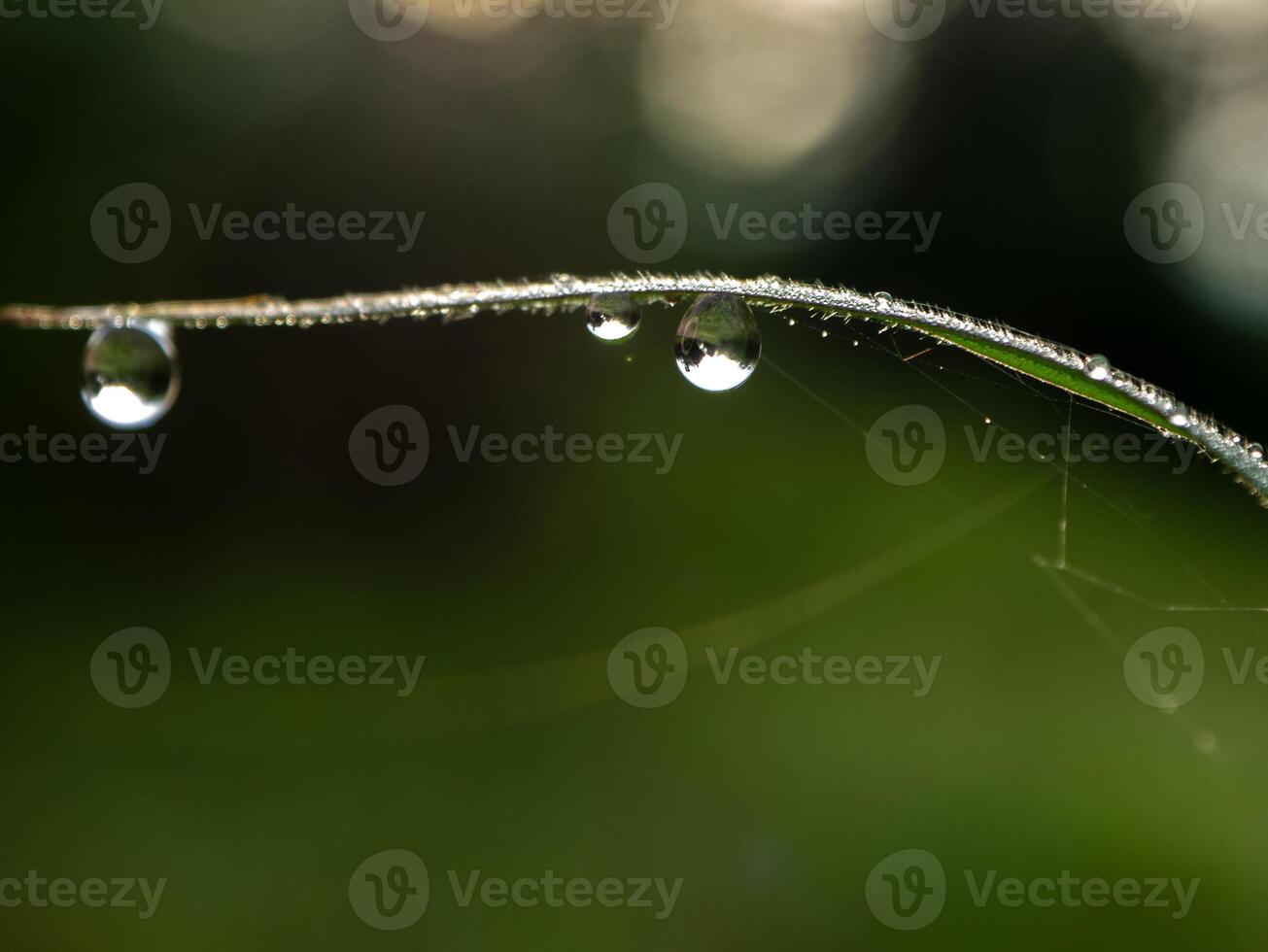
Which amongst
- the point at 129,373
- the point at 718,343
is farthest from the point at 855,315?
the point at 129,373

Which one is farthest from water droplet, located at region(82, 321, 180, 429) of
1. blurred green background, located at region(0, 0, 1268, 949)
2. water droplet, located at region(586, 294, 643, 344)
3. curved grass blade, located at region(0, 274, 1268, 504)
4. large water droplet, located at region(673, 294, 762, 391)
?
blurred green background, located at region(0, 0, 1268, 949)

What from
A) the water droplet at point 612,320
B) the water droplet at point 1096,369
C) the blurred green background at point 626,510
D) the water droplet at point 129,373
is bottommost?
the water droplet at point 1096,369

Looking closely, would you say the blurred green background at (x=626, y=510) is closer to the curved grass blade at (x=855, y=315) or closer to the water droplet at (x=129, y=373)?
the curved grass blade at (x=855, y=315)

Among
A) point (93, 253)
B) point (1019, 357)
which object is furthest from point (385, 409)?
point (1019, 357)

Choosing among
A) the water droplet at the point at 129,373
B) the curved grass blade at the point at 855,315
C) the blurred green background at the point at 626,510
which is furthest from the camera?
the blurred green background at the point at 626,510

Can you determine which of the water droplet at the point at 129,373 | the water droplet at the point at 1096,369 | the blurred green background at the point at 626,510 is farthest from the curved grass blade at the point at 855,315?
the blurred green background at the point at 626,510

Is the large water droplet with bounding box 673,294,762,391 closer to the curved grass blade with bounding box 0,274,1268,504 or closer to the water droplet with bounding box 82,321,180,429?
the curved grass blade with bounding box 0,274,1268,504

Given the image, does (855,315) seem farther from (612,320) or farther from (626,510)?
(626,510)

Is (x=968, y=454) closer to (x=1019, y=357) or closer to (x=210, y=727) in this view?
(x=210, y=727)
